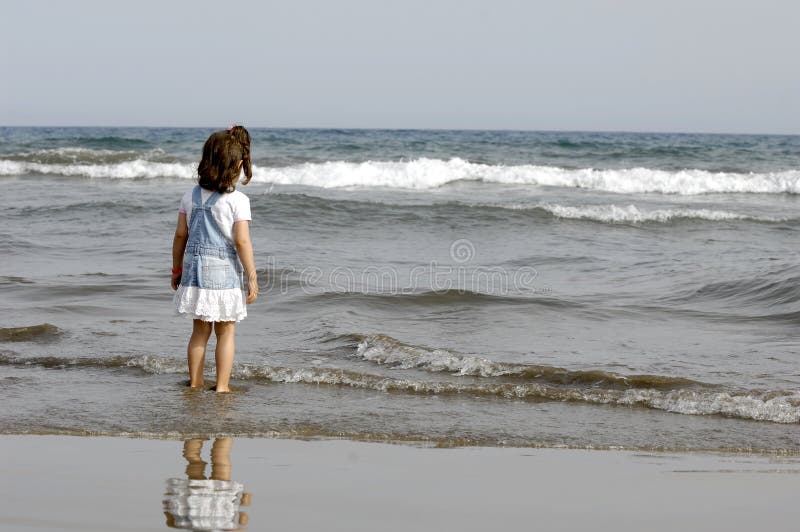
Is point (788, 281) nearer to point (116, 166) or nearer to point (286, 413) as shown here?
point (286, 413)

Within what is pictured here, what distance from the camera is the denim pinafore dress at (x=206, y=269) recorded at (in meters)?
5.20

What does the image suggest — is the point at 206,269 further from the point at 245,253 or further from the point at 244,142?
the point at 244,142

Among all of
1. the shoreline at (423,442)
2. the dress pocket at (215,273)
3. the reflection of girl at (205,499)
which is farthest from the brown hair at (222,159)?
the reflection of girl at (205,499)

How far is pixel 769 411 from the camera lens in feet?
16.3

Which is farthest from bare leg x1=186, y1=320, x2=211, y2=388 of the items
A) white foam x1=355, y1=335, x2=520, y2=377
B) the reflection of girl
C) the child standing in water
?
the reflection of girl

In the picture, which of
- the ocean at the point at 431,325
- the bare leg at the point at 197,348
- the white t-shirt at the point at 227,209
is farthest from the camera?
the bare leg at the point at 197,348

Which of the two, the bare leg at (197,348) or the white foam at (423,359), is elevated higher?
the bare leg at (197,348)

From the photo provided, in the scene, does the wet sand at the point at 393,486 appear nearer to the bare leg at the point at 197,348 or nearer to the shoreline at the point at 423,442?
the shoreline at the point at 423,442

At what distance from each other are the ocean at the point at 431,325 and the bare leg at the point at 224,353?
0.42 ft

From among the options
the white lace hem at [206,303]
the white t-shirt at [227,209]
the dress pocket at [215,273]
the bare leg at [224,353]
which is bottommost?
the bare leg at [224,353]

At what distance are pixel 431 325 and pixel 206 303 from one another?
2.59 m

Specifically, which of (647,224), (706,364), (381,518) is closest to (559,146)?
(647,224)

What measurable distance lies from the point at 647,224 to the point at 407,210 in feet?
12.8

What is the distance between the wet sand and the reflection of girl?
2cm
